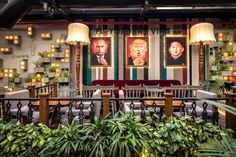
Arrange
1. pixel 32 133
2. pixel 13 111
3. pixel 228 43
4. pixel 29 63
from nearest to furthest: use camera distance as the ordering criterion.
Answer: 1. pixel 32 133
2. pixel 13 111
3. pixel 228 43
4. pixel 29 63

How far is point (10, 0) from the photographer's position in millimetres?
5297

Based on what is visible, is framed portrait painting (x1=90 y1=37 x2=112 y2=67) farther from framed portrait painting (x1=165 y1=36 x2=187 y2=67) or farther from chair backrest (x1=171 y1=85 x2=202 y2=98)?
chair backrest (x1=171 y1=85 x2=202 y2=98)

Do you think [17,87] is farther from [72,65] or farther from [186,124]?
[186,124]

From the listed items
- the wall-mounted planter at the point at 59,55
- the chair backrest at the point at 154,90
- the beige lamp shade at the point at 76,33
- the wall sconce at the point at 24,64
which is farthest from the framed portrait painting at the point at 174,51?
the wall sconce at the point at 24,64

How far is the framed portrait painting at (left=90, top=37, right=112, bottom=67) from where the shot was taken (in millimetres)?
9773

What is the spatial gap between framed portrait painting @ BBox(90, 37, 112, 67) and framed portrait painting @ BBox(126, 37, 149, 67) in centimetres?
79

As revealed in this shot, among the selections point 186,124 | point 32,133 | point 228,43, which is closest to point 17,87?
point 32,133

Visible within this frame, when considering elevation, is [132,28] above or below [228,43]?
above

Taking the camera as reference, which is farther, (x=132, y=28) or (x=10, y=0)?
(x=132, y=28)

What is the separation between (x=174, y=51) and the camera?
971 cm

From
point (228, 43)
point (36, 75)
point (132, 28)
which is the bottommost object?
point (36, 75)

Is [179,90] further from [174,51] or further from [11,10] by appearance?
[11,10]

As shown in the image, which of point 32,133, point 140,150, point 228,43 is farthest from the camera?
point 228,43

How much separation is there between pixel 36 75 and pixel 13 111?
15.2 ft
